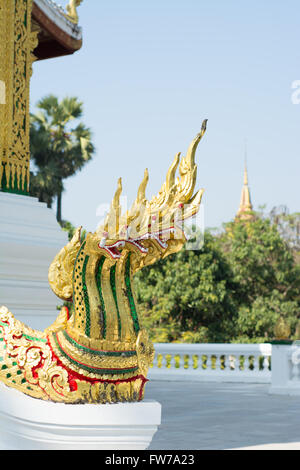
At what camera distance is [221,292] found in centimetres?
1741

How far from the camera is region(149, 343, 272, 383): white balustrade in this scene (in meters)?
11.4

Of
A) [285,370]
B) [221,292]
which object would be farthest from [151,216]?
[221,292]

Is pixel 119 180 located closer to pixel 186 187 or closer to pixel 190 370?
pixel 186 187

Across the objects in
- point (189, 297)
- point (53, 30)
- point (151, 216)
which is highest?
point (53, 30)

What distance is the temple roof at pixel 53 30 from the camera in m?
8.48

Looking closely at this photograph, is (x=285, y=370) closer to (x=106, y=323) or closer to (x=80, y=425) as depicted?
(x=106, y=323)

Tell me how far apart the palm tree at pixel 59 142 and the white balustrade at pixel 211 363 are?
36.3ft

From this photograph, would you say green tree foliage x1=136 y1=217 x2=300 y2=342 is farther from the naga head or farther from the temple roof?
the naga head

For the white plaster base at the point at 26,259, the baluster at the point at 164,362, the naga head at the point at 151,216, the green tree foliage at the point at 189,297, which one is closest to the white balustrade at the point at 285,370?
the baluster at the point at 164,362

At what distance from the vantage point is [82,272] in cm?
406

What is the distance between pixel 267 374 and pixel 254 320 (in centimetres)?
694

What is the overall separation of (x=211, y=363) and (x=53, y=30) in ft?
19.2

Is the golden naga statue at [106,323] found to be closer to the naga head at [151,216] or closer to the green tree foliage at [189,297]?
the naga head at [151,216]

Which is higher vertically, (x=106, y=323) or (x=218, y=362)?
(x=106, y=323)
